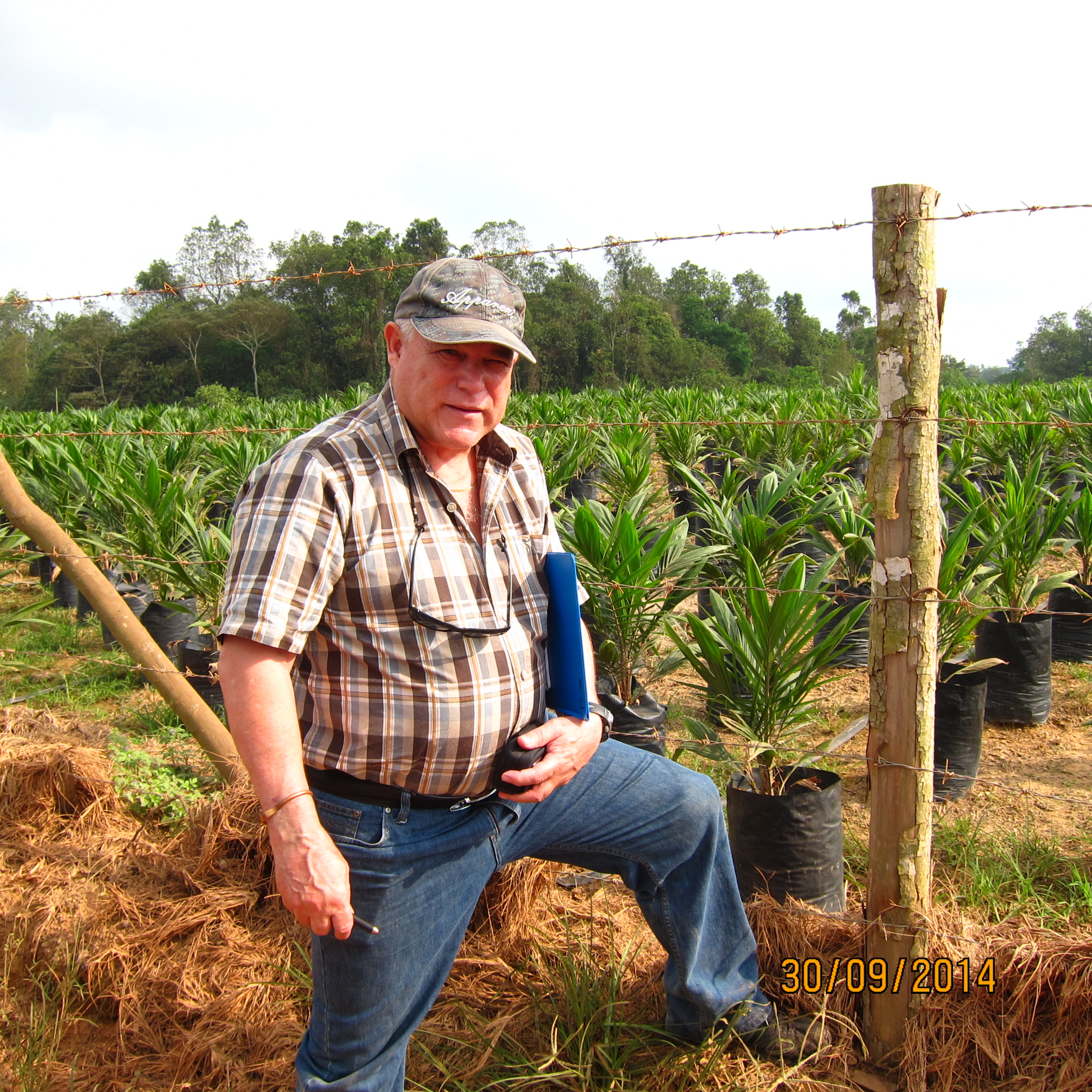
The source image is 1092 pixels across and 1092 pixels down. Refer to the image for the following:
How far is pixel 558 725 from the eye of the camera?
132 centimetres

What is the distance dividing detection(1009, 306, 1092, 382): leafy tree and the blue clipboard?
156 feet

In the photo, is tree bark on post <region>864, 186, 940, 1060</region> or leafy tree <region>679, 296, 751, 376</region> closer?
tree bark on post <region>864, 186, 940, 1060</region>

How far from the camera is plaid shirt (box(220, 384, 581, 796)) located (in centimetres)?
110

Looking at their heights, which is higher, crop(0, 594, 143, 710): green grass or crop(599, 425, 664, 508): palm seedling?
crop(599, 425, 664, 508): palm seedling

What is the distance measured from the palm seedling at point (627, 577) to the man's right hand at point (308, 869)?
1.43 m

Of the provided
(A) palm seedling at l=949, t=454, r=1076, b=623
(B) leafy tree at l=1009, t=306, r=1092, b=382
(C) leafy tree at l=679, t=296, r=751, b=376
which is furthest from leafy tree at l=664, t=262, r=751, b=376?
(A) palm seedling at l=949, t=454, r=1076, b=623

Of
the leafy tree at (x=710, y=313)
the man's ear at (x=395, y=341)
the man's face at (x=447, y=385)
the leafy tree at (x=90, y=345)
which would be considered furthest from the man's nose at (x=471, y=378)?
the leafy tree at (x=710, y=313)

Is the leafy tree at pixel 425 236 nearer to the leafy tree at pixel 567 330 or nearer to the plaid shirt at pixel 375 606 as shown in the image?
the leafy tree at pixel 567 330

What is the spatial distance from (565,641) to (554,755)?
184mm

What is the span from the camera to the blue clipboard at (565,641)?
1.36m

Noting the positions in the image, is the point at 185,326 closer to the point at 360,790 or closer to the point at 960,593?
the point at 960,593

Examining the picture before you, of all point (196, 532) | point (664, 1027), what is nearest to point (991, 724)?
point (664, 1027)

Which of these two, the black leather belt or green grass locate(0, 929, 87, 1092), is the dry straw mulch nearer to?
green grass locate(0, 929, 87, 1092)

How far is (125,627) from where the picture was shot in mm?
2471
